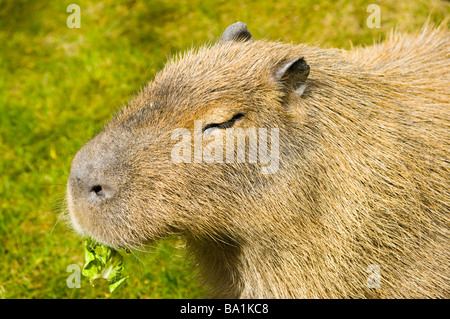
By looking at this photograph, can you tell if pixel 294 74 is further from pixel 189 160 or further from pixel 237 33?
pixel 189 160

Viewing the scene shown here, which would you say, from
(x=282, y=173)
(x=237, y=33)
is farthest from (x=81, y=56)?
(x=282, y=173)

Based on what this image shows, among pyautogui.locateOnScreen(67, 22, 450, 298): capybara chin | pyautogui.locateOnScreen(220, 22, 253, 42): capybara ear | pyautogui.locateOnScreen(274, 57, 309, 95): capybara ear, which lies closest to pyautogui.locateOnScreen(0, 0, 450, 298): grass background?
pyautogui.locateOnScreen(67, 22, 450, 298): capybara chin

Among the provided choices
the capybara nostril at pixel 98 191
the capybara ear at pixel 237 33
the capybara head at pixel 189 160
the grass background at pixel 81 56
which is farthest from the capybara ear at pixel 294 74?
the grass background at pixel 81 56

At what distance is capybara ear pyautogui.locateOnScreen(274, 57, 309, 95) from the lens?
3686 mm

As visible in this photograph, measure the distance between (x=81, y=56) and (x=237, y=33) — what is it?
3.81 m

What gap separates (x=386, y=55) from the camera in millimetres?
4949

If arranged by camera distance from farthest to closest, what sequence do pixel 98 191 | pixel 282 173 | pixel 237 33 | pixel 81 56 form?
pixel 81 56 → pixel 237 33 → pixel 282 173 → pixel 98 191

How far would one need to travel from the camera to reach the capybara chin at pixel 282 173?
360 centimetres

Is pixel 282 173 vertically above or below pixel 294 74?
below

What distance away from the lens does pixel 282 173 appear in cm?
367
